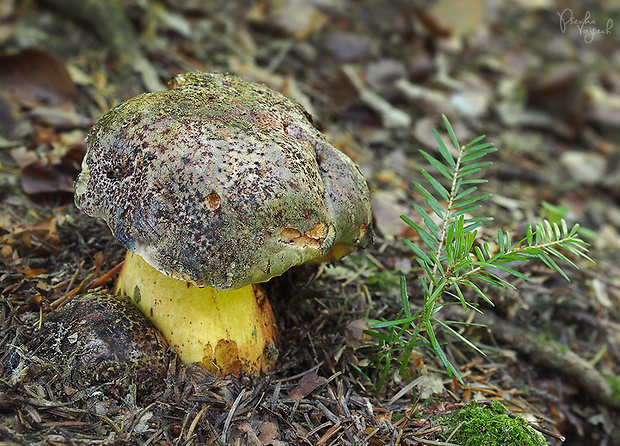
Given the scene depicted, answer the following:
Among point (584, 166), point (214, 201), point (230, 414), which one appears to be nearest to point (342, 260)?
point (230, 414)

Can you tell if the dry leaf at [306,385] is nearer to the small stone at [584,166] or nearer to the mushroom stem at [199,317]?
the mushroom stem at [199,317]

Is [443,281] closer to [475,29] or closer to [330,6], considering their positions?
[330,6]

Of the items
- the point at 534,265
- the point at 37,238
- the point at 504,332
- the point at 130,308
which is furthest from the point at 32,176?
the point at 534,265

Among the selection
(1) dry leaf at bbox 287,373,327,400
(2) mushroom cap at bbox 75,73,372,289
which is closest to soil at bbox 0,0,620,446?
(1) dry leaf at bbox 287,373,327,400

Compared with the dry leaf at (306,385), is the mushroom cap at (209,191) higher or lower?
higher

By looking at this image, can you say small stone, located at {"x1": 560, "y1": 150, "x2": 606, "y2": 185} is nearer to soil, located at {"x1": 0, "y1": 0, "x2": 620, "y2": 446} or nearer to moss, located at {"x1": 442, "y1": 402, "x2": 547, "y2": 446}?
soil, located at {"x1": 0, "y1": 0, "x2": 620, "y2": 446}

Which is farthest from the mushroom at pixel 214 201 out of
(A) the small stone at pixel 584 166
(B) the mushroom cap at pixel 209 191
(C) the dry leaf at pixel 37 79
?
(A) the small stone at pixel 584 166
